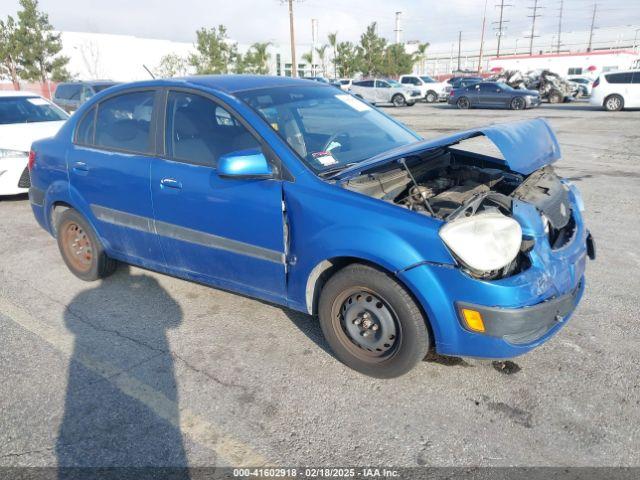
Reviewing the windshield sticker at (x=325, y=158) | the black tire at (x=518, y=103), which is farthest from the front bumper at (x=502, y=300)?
the black tire at (x=518, y=103)

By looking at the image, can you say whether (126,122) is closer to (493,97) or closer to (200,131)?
(200,131)

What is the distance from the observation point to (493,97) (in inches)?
1005

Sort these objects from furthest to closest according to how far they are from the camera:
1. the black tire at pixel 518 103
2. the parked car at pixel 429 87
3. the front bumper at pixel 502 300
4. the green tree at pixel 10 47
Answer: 1. the parked car at pixel 429 87
2. the green tree at pixel 10 47
3. the black tire at pixel 518 103
4. the front bumper at pixel 502 300

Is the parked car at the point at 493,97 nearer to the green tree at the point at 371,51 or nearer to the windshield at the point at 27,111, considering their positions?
the windshield at the point at 27,111

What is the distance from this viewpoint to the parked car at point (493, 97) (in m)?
24.5

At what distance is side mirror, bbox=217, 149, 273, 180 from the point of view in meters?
3.00

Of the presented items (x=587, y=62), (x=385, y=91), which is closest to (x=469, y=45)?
(x=587, y=62)

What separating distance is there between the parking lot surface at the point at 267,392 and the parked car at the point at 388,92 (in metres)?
27.0

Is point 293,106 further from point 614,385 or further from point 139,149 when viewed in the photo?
point 614,385

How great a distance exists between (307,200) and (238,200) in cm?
51

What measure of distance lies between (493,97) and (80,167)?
81.2ft

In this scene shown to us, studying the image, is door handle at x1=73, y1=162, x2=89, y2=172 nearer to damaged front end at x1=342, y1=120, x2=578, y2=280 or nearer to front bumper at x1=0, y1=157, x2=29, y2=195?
damaged front end at x1=342, y1=120, x2=578, y2=280

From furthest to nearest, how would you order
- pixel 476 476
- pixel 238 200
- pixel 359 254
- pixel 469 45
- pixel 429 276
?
pixel 469 45
pixel 238 200
pixel 359 254
pixel 429 276
pixel 476 476

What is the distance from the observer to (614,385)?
2904 mm
